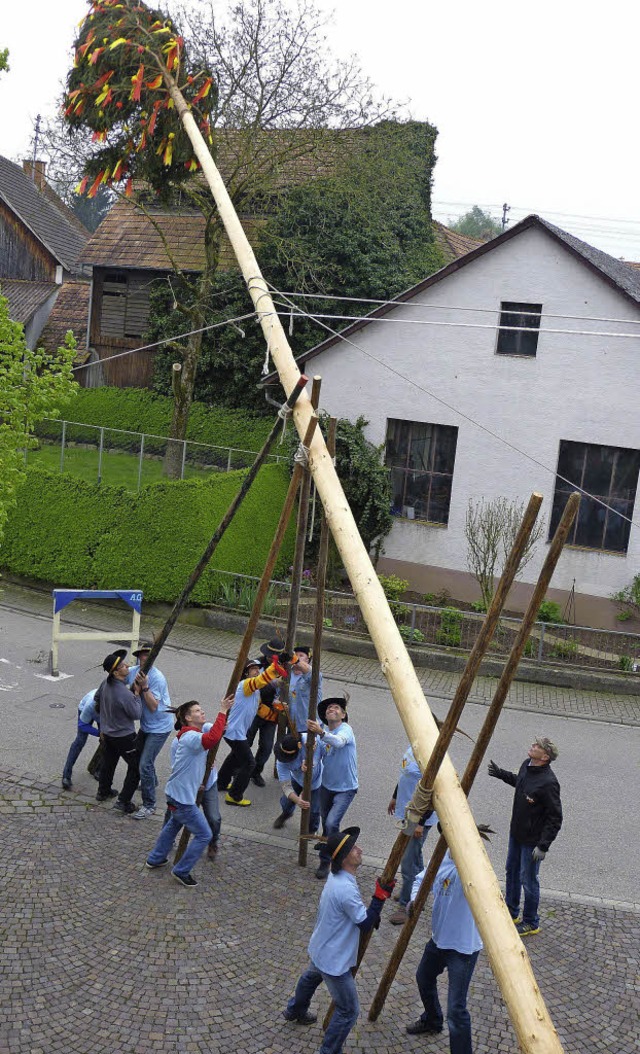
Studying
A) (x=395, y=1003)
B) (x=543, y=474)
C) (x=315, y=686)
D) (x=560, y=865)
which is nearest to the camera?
(x=395, y=1003)

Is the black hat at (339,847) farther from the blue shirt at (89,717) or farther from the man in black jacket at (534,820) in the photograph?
the blue shirt at (89,717)

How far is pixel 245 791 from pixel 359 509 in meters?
9.54

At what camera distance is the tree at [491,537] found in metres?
17.5

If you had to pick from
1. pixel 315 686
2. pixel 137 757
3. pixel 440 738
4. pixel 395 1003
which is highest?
pixel 440 738

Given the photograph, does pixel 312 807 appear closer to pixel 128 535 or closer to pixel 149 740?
pixel 149 740

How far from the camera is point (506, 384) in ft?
62.7

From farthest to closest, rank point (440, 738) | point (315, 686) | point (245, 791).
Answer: point (245, 791), point (315, 686), point (440, 738)

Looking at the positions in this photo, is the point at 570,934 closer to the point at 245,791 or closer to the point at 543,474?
the point at 245,791

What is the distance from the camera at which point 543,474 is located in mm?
18844

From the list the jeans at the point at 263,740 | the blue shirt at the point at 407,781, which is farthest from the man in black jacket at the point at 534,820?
the jeans at the point at 263,740

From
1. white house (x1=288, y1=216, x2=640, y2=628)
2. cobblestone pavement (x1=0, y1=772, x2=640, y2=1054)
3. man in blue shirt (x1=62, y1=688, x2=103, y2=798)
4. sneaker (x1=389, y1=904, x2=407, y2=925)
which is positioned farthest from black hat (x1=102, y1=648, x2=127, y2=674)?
white house (x1=288, y1=216, x2=640, y2=628)

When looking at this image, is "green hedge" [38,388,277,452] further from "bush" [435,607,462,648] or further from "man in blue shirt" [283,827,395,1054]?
"man in blue shirt" [283,827,395,1054]

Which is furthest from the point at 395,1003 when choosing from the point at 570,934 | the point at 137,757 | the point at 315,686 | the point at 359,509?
the point at 359,509

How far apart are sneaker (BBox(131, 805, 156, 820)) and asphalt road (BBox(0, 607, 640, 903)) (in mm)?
130
